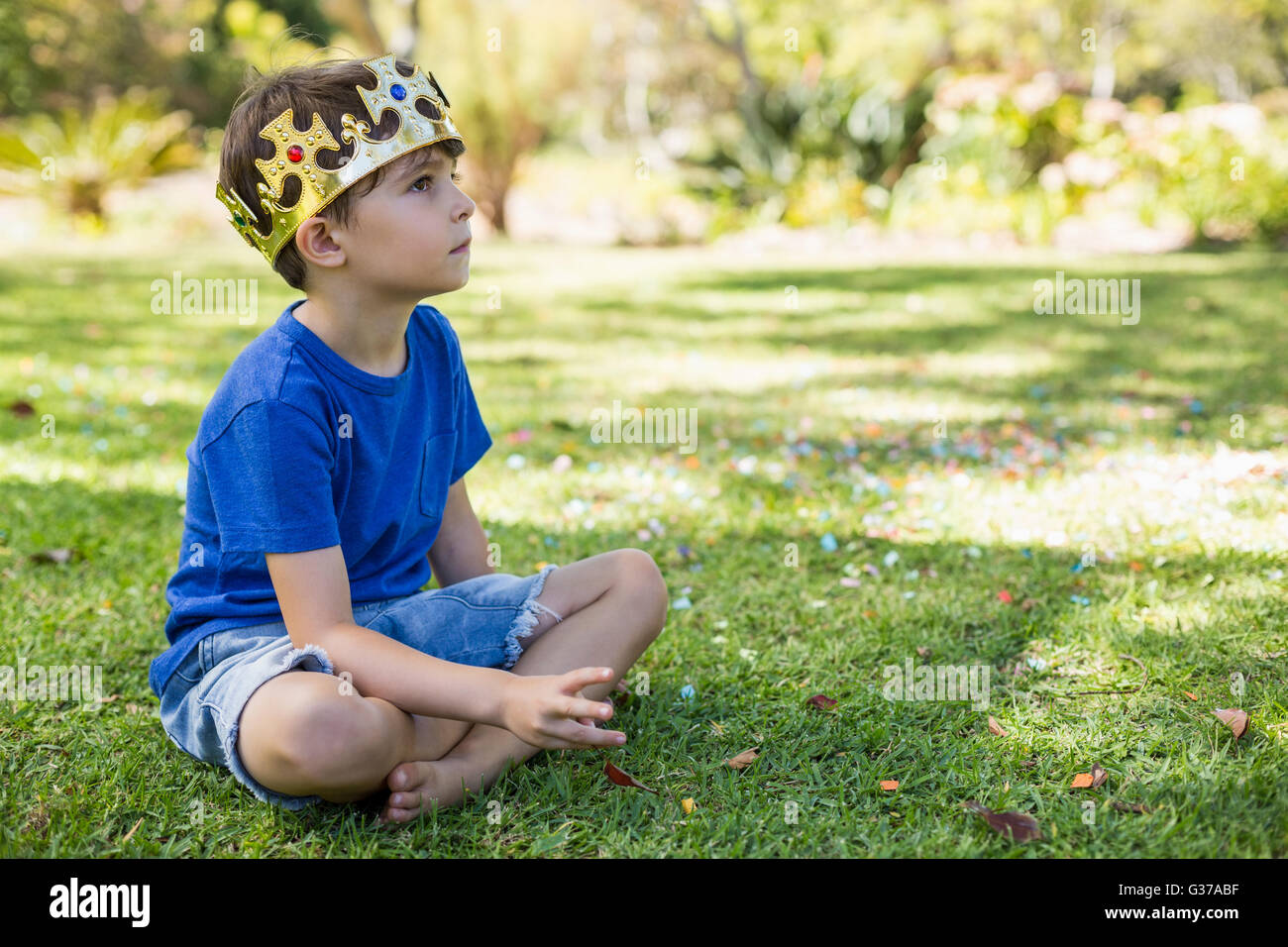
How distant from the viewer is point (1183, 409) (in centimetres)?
459

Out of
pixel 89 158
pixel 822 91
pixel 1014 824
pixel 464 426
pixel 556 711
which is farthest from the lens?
pixel 89 158

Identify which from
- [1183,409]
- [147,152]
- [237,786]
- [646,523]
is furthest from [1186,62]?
[237,786]

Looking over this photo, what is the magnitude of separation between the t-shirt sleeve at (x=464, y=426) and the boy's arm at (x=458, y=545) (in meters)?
0.06

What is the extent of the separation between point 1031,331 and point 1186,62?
937 inches

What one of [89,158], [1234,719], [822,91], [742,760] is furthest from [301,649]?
[89,158]

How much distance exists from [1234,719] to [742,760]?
0.98 metres

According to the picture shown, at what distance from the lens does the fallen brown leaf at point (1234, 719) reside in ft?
7.00

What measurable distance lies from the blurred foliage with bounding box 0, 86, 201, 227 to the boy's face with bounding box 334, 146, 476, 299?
1134 cm

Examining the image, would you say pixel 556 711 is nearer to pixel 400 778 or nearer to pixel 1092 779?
pixel 400 778

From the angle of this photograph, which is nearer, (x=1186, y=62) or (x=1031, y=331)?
(x=1031, y=331)

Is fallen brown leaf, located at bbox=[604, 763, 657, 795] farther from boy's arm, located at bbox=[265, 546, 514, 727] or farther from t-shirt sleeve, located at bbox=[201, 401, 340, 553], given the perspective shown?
t-shirt sleeve, located at bbox=[201, 401, 340, 553]

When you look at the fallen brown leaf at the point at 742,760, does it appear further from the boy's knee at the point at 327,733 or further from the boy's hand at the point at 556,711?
the boy's knee at the point at 327,733

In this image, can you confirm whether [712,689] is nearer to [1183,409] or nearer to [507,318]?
[1183,409]

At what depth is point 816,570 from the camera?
3139mm
